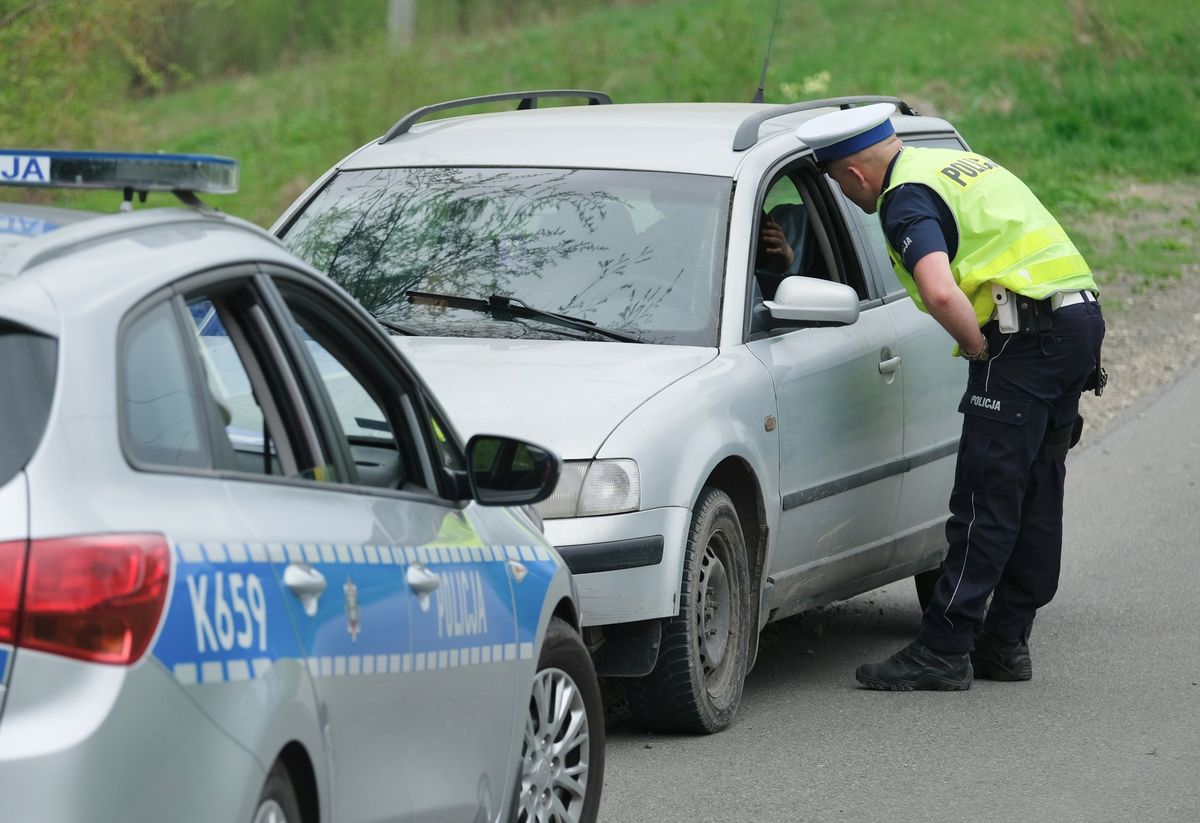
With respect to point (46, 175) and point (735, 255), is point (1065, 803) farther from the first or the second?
point (46, 175)

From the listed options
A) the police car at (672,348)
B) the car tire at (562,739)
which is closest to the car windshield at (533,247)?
the police car at (672,348)

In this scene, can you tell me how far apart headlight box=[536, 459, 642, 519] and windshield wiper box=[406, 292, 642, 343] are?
81cm

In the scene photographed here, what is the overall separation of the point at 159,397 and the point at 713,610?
344 cm

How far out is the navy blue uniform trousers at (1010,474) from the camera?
662cm

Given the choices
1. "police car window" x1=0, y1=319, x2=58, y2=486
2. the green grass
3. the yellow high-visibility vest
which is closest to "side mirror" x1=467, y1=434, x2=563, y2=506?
"police car window" x1=0, y1=319, x2=58, y2=486

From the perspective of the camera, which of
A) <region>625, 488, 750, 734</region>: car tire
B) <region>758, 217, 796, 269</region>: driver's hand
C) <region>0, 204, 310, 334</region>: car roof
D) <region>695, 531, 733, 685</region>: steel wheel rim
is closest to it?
<region>0, 204, 310, 334</region>: car roof

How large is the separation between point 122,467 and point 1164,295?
14001 mm

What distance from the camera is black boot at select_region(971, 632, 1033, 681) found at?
23.0 ft

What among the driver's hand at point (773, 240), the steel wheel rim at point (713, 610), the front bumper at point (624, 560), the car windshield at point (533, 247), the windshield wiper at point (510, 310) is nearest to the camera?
the front bumper at point (624, 560)

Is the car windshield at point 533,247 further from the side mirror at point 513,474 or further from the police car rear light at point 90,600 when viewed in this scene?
the police car rear light at point 90,600

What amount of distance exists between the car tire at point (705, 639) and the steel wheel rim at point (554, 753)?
4.06 ft

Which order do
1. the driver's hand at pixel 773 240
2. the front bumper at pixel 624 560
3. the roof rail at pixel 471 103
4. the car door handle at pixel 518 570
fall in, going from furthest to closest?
the roof rail at pixel 471 103 → the driver's hand at pixel 773 240 → the front bumper at pixel 624 560 → the car door handle at pixel 518 570

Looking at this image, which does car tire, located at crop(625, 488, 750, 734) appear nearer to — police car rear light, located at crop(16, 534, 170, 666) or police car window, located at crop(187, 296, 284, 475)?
police car window, located at crop(187, 296, 284, 475)

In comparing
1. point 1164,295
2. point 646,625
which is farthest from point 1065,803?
point 1164,295
